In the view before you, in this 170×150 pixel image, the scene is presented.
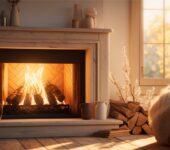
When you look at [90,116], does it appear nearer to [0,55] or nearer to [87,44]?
[87,44]

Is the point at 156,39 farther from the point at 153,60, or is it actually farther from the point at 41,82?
the point at 41,82

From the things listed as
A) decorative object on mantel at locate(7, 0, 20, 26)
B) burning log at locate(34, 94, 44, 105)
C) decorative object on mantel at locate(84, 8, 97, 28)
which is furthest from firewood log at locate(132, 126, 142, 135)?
decorative object on mantel at locate(7, 0, 20, 26)

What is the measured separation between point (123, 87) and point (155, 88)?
1.24 ft

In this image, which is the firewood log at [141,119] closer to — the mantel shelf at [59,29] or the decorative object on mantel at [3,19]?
the mantel shelf at [59,29]

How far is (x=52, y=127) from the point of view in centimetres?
402

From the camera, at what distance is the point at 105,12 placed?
4.60 meters

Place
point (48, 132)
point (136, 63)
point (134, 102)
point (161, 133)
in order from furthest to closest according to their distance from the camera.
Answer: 1. point (136, 63)
2. point (134, 102)
3. point (48, 132)
4. point (161, 133)

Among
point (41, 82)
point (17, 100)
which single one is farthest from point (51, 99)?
point (17, 100)

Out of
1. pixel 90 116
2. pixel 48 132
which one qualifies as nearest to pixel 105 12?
pixel 90 116

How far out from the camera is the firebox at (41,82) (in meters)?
4.29

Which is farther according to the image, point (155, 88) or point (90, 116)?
point (155, 88)

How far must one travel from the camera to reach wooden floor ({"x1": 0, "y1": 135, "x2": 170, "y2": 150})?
335 centimetres

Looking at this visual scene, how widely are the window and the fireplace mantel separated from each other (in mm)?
607

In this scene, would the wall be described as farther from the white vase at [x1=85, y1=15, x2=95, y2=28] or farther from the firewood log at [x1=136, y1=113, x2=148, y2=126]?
the firewood log at [x1=136, y1=113, x2=148, y2=126]
